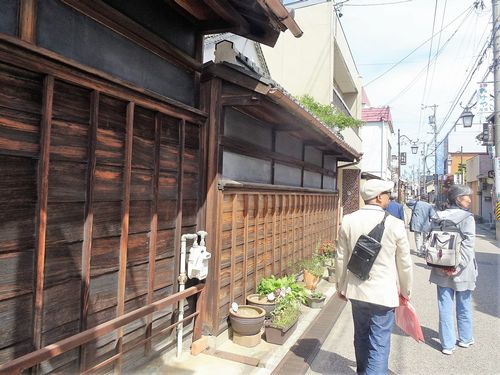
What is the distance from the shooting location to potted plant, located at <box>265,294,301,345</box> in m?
5.12

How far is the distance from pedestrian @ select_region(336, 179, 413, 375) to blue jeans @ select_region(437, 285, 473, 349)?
5.49ft

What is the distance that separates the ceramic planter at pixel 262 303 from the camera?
563 centimetres

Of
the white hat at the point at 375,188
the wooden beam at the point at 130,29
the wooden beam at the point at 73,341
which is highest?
the wooden beam at the point at 130,29

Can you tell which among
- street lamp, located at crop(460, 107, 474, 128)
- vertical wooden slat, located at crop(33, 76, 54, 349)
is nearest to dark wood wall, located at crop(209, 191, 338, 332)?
vertical wooden slat, located at crop(33, 76, 54, 349)

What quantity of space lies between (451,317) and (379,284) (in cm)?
214

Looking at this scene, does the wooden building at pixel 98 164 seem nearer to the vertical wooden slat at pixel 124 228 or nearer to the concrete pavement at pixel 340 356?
the vertical wooden slat at pixel 124 228

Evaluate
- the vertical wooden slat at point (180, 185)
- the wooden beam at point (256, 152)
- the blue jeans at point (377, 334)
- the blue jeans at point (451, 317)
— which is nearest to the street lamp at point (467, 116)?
the wooden beam at point (256, 152)

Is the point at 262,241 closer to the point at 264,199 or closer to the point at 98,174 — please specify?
the point at 264,199

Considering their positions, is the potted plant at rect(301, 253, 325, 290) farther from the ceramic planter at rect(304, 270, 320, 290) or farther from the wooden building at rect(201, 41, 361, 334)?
the wooden building at rect(201, 41, 361, 334)

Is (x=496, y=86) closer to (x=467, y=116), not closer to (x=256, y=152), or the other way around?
(x=467, y=116)

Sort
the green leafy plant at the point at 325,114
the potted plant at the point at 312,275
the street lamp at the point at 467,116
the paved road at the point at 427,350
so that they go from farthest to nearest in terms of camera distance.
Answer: the street lamp at the point at 467,116
the green leafy plant at the point at 325,114
the potted plant at the point at 312,275
the paved road at the point at 427,350

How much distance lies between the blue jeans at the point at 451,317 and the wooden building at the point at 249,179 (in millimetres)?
2841

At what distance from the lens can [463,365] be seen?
15.3 feet

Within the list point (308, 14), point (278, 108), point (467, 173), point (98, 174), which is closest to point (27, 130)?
point (98, 174)
